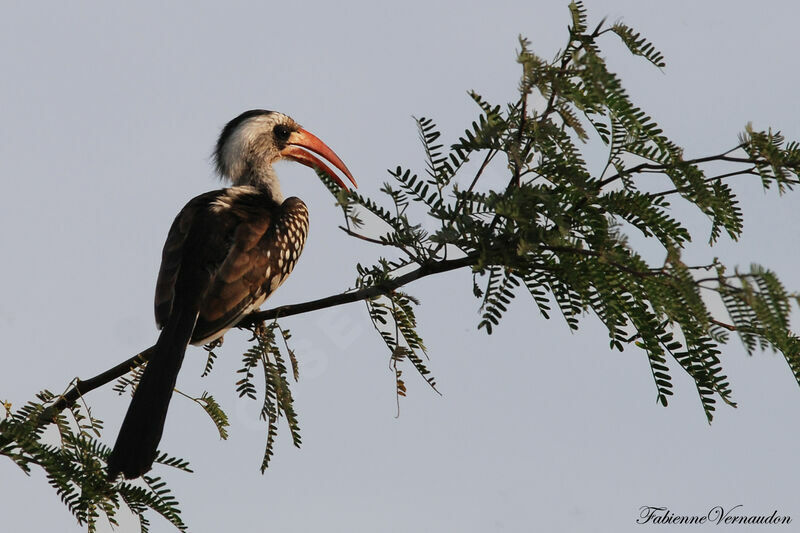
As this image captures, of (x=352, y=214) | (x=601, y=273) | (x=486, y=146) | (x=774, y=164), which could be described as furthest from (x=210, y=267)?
(x=774, y=164)

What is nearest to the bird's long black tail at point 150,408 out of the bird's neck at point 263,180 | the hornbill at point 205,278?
the hornbill at point 205,278

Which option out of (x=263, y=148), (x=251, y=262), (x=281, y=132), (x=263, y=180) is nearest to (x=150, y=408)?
(x=251, y=262)

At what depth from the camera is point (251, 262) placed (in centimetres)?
477

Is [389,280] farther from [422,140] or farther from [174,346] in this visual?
[174,346]

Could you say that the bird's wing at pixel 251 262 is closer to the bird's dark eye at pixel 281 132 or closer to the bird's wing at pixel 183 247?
the bird's wing at pixel 183 247

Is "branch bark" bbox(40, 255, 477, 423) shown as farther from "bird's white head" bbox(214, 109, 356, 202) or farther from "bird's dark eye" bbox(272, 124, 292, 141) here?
"bird's dark eye" bbox(272, 124, 292, 141)

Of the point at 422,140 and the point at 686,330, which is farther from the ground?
the point at 422,140

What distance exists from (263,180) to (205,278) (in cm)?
189

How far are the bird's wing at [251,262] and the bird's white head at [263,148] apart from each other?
3.00ft

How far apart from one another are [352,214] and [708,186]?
1.19 meters

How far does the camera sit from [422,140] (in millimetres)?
3178

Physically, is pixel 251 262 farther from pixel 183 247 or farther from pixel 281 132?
pixel 281 132

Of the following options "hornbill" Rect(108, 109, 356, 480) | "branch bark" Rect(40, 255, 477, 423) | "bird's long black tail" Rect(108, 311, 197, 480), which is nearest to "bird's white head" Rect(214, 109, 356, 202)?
"hornbill" Rect(108, 109, 356, 480)

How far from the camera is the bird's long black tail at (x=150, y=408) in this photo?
11.3ft
